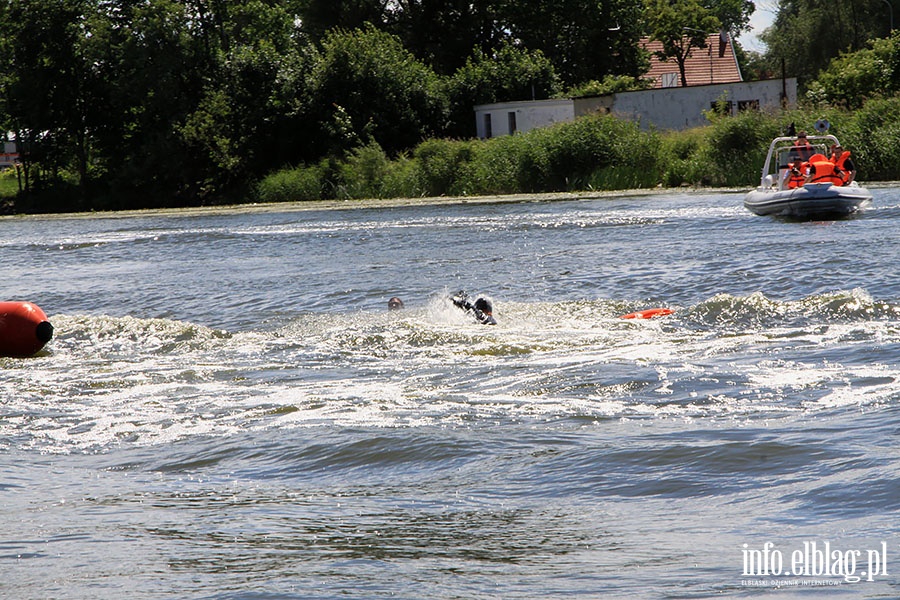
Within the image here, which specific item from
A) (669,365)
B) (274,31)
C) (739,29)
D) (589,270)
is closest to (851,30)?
(739,29)

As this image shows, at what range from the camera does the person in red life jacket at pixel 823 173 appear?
2428 centimetres

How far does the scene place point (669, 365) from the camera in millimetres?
9680

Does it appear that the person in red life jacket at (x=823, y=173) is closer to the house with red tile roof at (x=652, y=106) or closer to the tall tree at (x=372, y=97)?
the house with red tile roof at (x=652, y=106)

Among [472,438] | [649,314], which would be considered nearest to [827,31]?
[649,314]

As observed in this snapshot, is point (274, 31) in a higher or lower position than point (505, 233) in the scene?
higher

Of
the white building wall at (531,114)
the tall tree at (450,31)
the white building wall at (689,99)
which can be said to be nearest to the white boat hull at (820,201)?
the white building wall at (689,99)

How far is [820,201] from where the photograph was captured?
23.7 meters

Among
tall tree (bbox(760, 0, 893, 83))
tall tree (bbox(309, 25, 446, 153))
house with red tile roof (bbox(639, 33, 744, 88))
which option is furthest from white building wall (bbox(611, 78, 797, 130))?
tall tree (bbox(760, 0, 893, 83))

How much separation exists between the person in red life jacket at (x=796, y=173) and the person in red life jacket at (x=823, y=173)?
10cm

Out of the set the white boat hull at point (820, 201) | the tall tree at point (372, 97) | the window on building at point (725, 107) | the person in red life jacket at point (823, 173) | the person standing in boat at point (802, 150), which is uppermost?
the tall tree at point (372, 97)

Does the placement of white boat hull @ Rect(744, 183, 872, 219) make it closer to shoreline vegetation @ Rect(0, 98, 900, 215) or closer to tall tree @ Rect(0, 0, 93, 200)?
shoreline vegetation @ Rect(0, 98, 900, 215)

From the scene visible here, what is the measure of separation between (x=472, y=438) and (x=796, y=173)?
18.8 metres

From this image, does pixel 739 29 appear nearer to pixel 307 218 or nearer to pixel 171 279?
pixel 307 218

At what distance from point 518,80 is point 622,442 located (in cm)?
4887
